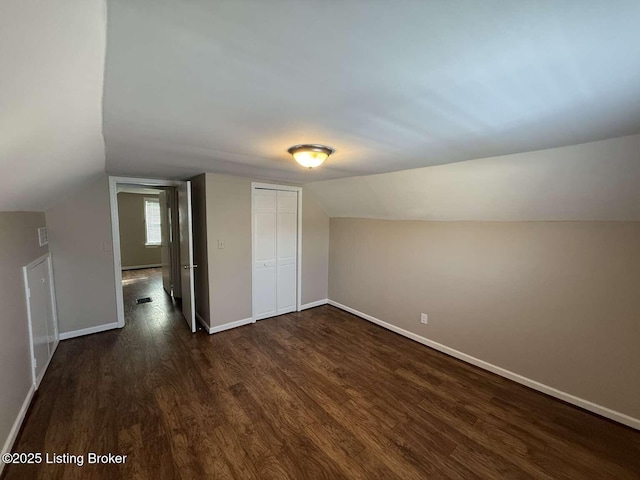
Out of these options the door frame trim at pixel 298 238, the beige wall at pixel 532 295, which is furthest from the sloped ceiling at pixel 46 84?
the beige wall at pixel 532 295

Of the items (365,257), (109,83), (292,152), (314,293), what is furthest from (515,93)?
(314,293)

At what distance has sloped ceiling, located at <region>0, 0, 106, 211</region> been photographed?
62cm

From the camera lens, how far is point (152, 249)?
24.5 ft

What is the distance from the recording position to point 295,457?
1734 millimetres

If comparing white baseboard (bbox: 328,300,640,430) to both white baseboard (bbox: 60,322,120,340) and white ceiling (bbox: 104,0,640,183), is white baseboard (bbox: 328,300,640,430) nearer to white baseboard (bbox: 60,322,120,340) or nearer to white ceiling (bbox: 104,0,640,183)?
white ceiling (bbox: 104,0,640,183)

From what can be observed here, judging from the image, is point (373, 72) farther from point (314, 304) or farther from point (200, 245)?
point (314, 304)

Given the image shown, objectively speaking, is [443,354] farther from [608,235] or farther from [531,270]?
[608,235]

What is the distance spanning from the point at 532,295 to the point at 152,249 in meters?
8.39

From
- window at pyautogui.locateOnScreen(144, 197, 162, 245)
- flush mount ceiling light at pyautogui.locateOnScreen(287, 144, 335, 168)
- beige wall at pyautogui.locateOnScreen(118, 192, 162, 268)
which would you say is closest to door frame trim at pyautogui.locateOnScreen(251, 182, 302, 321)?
flush mount ceiling light at pyautogui.locateOnScreen(287, 144, 335, 168)

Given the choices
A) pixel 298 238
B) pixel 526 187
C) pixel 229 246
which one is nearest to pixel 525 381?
pixel 526 187

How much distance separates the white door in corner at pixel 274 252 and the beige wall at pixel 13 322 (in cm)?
217

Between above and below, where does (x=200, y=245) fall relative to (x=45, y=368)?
above

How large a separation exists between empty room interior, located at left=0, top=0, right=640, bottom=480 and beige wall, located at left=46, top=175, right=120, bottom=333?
26 millimetres

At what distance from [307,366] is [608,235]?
9.35 feet
